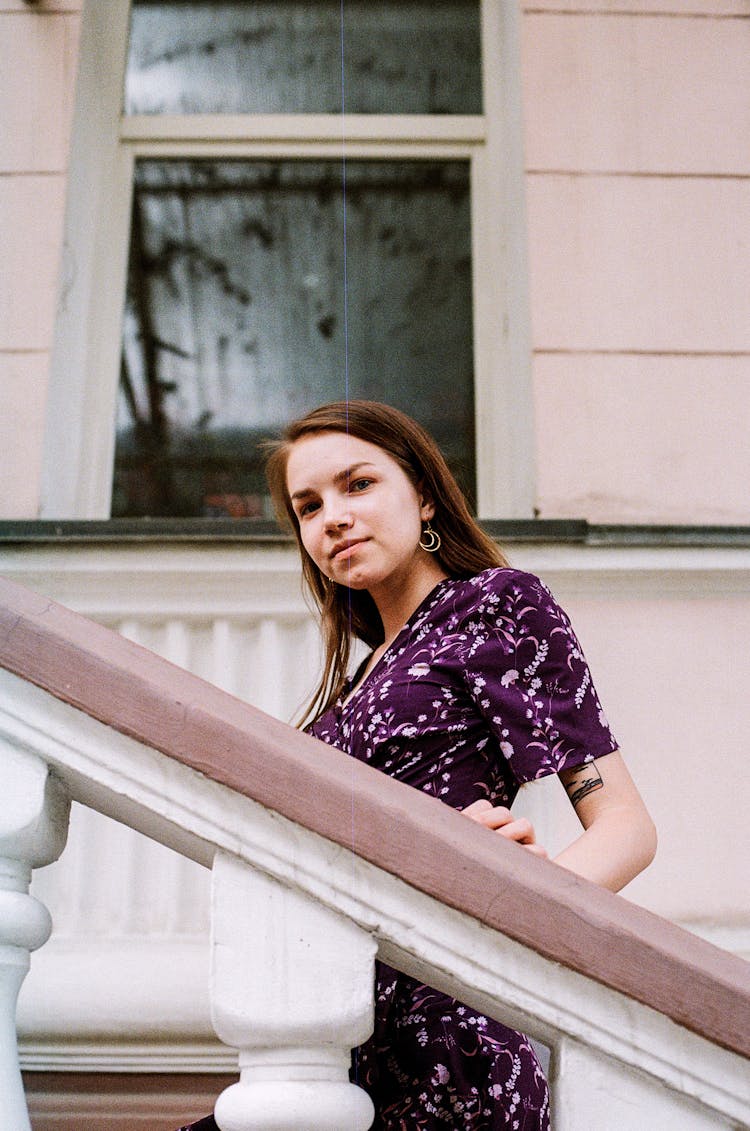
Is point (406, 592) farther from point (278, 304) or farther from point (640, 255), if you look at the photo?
point (278, 304)

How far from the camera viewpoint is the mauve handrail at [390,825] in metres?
0.87

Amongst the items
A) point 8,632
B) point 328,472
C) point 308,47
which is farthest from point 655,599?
point 308,47

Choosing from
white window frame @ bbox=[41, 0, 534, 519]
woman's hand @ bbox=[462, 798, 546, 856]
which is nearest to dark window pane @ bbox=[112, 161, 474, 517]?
white window frame @ bbox=[41, 0, 534, 519]

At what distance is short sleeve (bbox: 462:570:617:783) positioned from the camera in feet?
3.98

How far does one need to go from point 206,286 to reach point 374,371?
0.57 m

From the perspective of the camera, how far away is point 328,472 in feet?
4.90

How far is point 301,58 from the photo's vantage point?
3375mm

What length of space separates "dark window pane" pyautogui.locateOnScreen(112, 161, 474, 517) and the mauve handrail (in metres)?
2.13

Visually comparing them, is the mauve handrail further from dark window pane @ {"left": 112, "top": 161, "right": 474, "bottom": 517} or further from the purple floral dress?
dark window pane @ {"left": 112, "top": 161, "right": 474, "bottom": 517}

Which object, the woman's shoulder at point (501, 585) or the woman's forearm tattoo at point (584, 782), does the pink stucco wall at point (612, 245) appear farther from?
the woman's forearm tattoo at point (584, 782)

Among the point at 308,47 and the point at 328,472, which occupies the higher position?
the point at 308,47

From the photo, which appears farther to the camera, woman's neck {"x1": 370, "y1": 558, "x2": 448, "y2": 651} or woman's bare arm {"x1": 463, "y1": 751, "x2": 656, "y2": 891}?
woman's neck {"x1": 370, "y1": 558, "x2": 448, "y2": 651}

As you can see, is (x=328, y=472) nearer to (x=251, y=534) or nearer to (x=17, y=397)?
(x=251, y=534)

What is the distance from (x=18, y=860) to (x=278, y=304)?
8.25 feet
